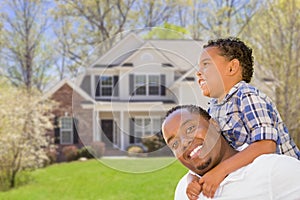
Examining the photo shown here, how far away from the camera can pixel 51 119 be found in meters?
9.16

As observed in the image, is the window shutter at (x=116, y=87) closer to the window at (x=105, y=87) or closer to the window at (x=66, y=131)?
the window at (x=105, y=87)

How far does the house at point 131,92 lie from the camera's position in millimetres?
1235

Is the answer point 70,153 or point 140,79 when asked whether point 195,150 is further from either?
point 70,153

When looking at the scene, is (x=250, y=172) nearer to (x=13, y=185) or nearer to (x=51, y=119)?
(x=13, y=185)

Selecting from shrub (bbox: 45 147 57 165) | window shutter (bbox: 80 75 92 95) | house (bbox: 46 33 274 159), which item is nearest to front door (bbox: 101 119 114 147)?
house (bbox: 46 33 274 159)

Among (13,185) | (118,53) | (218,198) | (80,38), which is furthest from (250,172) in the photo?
(80,38)

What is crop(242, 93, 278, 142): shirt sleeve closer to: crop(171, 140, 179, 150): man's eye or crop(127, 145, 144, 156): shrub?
crop(171, 140, 179, 150): man's eye

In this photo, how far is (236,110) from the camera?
903 millimetres

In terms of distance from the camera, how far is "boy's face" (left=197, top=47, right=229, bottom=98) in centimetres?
90

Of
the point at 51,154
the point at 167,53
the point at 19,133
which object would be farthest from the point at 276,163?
the point at 51,154

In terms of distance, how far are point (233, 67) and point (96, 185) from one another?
5905 millimetres

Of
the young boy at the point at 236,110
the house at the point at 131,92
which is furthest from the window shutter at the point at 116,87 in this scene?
the young boy at the point at 236,110

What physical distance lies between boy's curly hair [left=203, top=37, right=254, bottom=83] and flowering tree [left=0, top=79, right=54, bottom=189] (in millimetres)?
6030

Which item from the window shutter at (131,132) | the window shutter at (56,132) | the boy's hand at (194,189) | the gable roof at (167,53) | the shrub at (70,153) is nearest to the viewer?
the boy's hand at (194,189)
